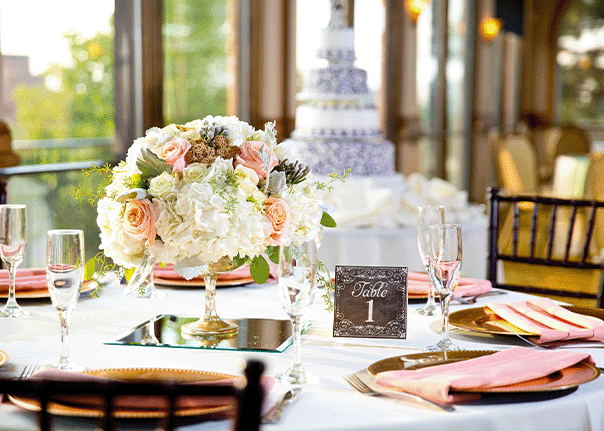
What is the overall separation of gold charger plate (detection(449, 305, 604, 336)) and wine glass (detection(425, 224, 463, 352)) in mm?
130

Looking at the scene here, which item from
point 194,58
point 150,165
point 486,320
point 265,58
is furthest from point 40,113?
point 486,320

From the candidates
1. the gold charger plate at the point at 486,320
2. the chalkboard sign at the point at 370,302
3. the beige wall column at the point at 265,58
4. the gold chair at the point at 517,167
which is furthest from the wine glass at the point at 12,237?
the gold chair at the point at 517,167

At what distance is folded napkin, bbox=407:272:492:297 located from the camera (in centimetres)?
182

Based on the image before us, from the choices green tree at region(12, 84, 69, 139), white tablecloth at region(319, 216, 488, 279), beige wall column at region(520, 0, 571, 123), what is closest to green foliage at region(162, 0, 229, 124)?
green tree at region(12, 84, 69, 139)

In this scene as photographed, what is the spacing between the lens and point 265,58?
4.77m

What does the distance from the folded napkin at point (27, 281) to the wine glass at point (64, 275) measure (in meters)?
0.55

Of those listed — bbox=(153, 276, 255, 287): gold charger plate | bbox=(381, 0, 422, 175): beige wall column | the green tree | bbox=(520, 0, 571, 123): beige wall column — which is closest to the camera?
bbox=(153, 276, 255, 287): gold charger plate

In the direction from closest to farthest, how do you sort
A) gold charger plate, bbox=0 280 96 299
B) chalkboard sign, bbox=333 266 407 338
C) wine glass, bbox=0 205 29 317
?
chalkboard sign, bbox=333 266 407 338 → wine glass, bbox=0 205 29 317 → gold charger plate, bbox=0 280 96 299

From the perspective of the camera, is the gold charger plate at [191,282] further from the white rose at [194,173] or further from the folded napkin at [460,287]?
the white rose at [194,173]

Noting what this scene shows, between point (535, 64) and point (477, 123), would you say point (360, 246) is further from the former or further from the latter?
point (535, 64)

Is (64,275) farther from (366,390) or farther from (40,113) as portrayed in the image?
(40,113)

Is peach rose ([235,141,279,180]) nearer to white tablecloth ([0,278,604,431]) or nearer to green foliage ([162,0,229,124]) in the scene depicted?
white tablecloth ([0,278,604,431])

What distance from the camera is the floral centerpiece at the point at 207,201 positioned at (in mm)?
1365

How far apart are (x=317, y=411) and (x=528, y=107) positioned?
32.7 feet
